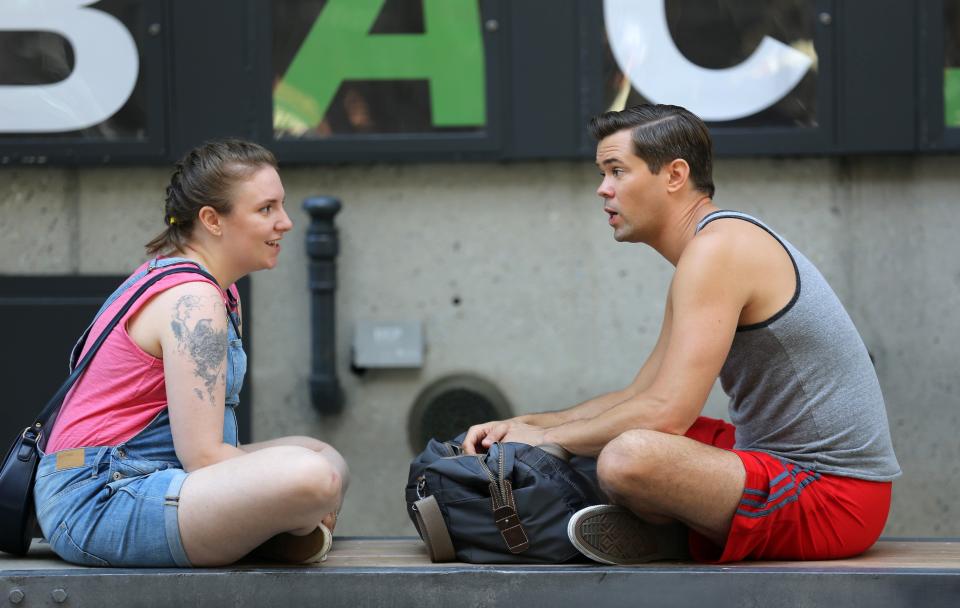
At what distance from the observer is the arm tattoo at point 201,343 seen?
124 inches

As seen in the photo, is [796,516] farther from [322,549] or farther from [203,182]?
[203,182]

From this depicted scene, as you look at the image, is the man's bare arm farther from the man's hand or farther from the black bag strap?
the black bag strap

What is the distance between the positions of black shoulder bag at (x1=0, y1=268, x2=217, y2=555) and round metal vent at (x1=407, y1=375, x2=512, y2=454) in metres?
2.23

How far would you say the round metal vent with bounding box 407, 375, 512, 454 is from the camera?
5422mm

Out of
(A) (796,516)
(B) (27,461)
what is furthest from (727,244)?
(B) (27,461)

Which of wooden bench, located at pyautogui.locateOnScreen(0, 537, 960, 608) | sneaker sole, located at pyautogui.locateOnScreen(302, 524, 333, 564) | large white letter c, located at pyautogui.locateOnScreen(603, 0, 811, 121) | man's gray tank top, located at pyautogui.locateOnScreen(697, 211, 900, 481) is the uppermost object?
large white letter c, located at pyautogui.locateOnScreen(603, 0, 811, 121)

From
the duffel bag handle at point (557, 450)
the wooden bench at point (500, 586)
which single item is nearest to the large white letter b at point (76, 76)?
the wooden bench at point (500, 586)

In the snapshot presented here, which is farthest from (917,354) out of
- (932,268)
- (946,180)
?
(946,180)

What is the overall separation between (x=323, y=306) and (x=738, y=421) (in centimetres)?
229

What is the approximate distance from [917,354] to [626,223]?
7.64 ft

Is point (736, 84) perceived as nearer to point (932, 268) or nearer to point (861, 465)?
point (932, 268)

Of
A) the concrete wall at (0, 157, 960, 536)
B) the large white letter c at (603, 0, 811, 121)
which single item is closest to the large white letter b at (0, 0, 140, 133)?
the concrete wall at (0, 157, 960, 536)

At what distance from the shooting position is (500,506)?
333 cm

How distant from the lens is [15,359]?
5336 mm
